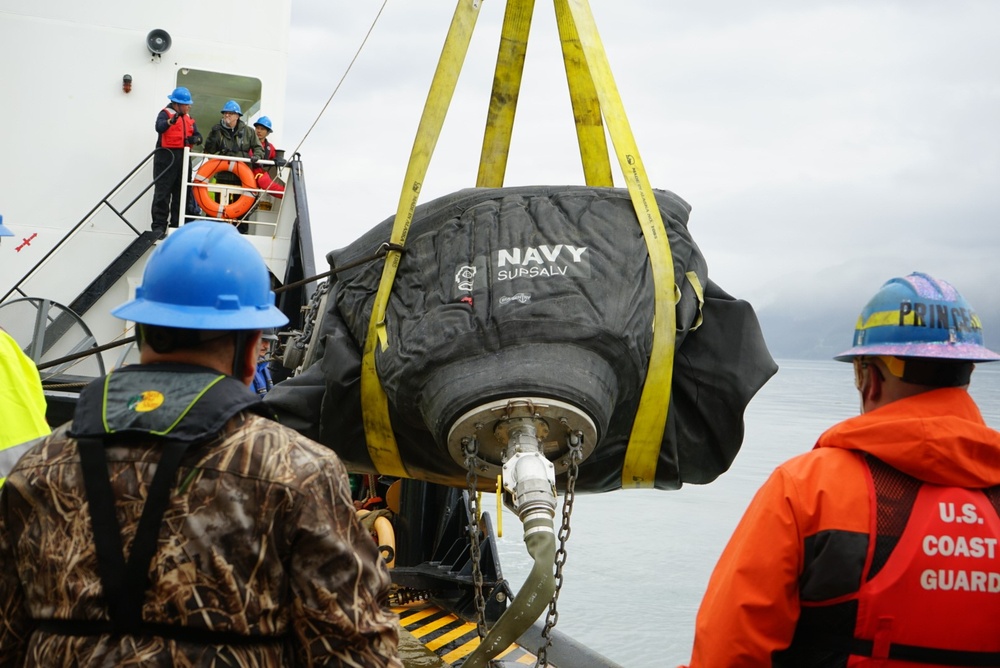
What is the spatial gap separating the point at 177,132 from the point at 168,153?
21 centimetres

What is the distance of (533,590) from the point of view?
118 inches

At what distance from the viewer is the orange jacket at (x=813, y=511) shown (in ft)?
6.53

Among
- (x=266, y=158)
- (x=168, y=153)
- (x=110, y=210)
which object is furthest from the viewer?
(x=266, y=158)

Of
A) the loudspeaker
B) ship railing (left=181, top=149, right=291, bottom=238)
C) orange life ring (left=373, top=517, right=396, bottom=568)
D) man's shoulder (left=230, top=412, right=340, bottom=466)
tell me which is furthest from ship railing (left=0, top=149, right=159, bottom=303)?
man's shoulder (left=230, top=412, right=340, bottom=466)

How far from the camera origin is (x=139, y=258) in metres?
9.64

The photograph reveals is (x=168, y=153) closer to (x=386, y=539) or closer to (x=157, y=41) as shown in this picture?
(x=157, y=41)

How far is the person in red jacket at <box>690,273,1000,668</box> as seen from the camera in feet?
6.40

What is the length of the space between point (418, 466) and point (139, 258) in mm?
6670

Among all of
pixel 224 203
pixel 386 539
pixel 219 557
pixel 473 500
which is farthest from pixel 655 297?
pixel 224 203

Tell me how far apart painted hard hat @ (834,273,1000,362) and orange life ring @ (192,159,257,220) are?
8.27 m

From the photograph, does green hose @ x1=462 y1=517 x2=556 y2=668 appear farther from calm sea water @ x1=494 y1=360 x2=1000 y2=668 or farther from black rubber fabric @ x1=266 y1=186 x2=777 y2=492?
calm sea water @ x1=494 y1=360 x2=1000 y2=668

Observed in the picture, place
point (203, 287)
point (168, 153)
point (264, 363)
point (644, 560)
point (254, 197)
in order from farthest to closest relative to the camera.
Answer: point (644, 560) → point (254, 197) → point (168, 153) → point (264, 363) → point (203, 287)

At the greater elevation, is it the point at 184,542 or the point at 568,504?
the point at 184,542

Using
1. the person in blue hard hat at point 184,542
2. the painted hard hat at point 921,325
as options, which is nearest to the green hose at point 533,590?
the painted hard hat at point 921,325
